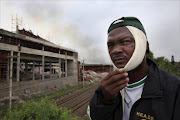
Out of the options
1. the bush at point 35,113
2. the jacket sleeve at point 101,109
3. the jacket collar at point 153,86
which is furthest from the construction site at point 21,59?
the jacket collar at point 153,86

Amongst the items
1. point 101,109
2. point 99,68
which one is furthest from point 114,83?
point 99,68

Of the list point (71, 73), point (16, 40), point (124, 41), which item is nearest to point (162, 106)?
point (124, 41)

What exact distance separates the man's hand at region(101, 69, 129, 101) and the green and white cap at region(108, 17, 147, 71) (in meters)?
0.11

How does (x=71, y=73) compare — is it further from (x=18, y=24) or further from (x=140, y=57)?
(x=140, y=57)

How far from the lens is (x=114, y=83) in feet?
3.14

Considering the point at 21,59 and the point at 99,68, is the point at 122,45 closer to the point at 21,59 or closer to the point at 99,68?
the point at 21,59

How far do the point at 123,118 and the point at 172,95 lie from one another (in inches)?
24.6

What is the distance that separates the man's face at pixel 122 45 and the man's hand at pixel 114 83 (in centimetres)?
14

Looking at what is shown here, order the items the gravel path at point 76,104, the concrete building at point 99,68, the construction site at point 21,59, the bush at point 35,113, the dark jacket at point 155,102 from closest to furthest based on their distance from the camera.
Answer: the dark jacket at point 155,102
the bush at point 35,113
the gravel path at point 76,104
the construction site at point 21,59
the concrete building at point 99,68

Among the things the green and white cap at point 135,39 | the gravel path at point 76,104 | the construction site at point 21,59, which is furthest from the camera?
the construction site at point 21,59

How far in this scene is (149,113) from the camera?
0.97m

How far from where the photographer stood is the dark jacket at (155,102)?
90 cm

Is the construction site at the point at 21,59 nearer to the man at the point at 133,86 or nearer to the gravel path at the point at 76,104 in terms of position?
the gravel path at the point at 76,104

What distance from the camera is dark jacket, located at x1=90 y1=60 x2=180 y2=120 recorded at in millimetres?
899
